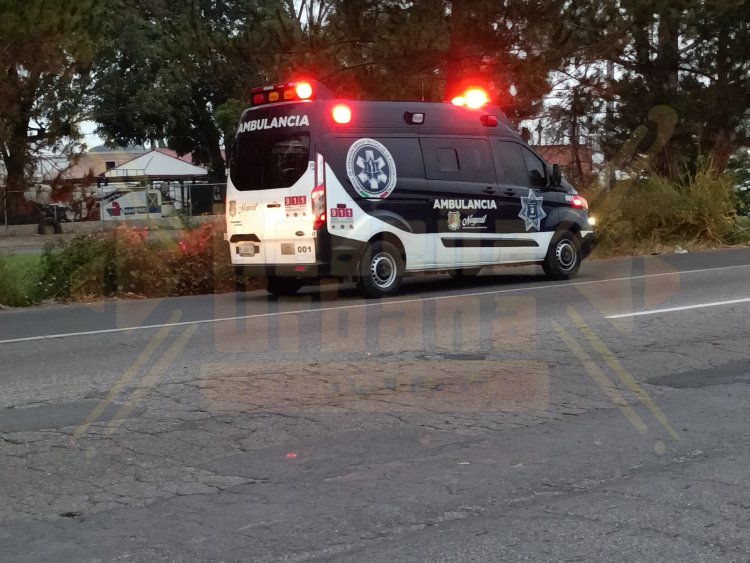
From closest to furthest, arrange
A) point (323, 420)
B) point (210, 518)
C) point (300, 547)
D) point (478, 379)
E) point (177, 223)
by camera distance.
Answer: point (300, 547) → point (210, 518) → point (323, 420) → point (478, 379) → point (177, 223)

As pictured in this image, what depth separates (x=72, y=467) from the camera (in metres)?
5.69

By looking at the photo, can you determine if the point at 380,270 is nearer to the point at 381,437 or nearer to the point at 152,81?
the point at 381,437

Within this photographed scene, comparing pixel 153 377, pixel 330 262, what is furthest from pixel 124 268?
pixel 153 377

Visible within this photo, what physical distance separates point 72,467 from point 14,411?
156 cm

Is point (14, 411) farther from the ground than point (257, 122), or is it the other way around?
point (257, 122)

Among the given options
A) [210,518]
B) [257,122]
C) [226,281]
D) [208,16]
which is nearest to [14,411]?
[210,518]

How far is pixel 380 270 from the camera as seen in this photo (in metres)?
13.2

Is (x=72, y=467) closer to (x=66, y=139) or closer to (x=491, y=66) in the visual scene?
(x=491, y=66)

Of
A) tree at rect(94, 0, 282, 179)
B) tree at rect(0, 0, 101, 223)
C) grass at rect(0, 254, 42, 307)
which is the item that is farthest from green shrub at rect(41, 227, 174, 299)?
tree at rect(94, 0, 282, 179)

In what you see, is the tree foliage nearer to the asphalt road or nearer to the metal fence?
the metal fence

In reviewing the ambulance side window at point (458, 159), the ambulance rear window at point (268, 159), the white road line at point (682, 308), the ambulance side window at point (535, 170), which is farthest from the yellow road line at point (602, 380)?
the ambulance side window at point (535, 170)

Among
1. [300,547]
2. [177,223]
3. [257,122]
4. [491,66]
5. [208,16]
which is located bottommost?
[300,547]

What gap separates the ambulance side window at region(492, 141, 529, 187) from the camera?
47.1 feet

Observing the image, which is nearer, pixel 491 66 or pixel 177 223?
pixel 177 223
